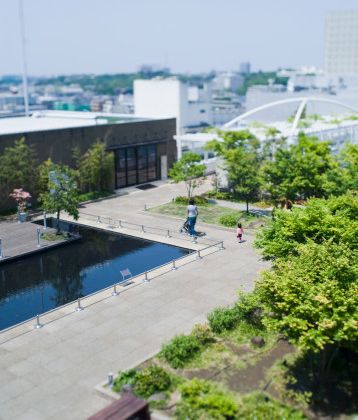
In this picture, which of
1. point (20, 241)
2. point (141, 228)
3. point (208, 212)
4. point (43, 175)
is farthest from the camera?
point (43, 175)

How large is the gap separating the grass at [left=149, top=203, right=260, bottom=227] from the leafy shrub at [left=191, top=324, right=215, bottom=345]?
1351 cm

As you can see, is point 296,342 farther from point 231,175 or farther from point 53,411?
point 231,175

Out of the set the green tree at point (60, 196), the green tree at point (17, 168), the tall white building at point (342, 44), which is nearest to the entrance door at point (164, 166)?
the green tree at point (17, 168)

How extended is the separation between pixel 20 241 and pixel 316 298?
17972 millimetres

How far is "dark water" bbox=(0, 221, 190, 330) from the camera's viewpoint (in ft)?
63.2

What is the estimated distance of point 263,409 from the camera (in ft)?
38.7

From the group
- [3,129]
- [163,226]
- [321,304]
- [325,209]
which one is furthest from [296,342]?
[3,129]

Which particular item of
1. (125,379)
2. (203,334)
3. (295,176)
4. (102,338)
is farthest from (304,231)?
(295,176)

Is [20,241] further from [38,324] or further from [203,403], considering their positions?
[203,403]

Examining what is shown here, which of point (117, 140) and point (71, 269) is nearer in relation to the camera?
point (71, 269)

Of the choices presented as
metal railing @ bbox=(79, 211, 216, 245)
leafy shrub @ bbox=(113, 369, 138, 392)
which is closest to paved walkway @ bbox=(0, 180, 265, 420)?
leafy shrub @ bbox=(113, 369, 138, 392)

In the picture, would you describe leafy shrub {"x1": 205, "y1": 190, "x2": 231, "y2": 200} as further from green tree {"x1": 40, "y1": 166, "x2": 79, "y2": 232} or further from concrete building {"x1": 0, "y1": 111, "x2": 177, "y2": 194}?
green tree {"x1": 40, "y1": 166, "x2": 79, "y2": 232}

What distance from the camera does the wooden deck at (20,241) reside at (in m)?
24.5

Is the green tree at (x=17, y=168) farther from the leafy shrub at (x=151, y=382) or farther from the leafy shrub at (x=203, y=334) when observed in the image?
the leafy shrub at (x=151, y=382)
